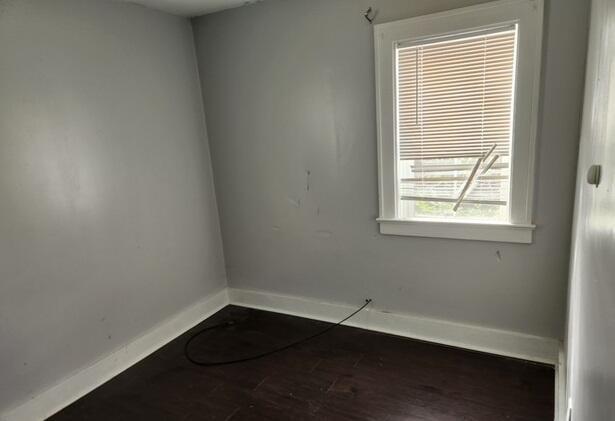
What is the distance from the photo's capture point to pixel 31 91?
6.36 ft

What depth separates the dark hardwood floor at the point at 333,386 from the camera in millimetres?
1937

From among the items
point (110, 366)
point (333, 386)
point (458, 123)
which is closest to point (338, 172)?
point (458, 123)

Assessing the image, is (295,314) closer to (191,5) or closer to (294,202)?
(294,202)

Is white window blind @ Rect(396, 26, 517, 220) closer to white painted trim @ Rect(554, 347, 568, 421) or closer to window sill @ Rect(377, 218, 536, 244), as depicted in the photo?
window sill @ Rect(377, 218, 536, 244)

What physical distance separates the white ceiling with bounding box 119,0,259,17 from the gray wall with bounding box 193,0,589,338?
0.29 ft

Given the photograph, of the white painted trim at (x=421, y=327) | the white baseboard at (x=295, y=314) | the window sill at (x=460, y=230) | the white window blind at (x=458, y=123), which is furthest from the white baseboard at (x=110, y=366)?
the white window blind at (x=458, y=123)

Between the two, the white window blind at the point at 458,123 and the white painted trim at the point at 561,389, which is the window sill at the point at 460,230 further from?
the white painted trim at the point at 561,389

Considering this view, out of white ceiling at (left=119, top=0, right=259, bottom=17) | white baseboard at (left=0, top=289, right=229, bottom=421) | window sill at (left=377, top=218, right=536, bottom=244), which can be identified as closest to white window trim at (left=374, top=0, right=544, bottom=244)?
window sill at (left=377, top=218, right=536, bottom=244)

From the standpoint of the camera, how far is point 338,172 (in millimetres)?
2574

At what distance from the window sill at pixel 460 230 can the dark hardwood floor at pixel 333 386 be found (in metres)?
0.72

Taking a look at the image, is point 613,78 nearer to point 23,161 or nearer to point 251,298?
point 23,161

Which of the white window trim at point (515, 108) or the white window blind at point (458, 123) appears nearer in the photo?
the white window trim at point (515, 108)

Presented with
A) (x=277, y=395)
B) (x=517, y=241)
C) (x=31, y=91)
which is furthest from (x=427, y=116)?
(x=31, y=91)

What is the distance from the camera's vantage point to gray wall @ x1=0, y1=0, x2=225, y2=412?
1.91 metres
